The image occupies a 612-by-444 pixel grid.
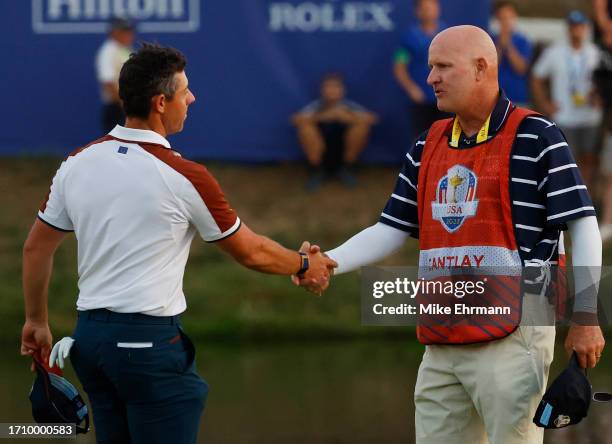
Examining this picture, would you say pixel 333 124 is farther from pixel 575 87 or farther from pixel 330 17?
pixel 575 87

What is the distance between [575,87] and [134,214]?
29.0ft

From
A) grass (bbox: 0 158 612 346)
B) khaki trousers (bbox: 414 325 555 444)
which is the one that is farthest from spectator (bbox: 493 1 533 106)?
khaki trousers (bbox: 414 325 555 444)

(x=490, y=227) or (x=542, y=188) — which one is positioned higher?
(x=542, y=188)

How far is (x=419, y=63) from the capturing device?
13.0 meters

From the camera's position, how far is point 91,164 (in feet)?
17.3

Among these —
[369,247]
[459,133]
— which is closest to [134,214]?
[369,247]

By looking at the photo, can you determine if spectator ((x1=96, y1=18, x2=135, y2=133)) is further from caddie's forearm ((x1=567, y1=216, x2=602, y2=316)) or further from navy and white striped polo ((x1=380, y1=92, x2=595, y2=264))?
caddie's forearm ((x1=567, y1=216, x2=602, y2=316))

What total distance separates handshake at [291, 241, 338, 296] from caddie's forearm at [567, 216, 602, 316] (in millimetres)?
1214

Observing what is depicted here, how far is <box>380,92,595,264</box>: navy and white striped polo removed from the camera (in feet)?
17.1

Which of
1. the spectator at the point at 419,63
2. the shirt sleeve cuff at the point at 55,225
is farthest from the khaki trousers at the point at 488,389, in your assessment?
the spectator at the point at 419,63

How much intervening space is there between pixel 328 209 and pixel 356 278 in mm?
1320

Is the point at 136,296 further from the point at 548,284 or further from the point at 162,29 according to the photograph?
the point at 162,29

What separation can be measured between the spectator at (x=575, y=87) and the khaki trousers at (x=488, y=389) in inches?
319

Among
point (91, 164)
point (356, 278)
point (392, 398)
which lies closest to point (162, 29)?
point (356, 278)
